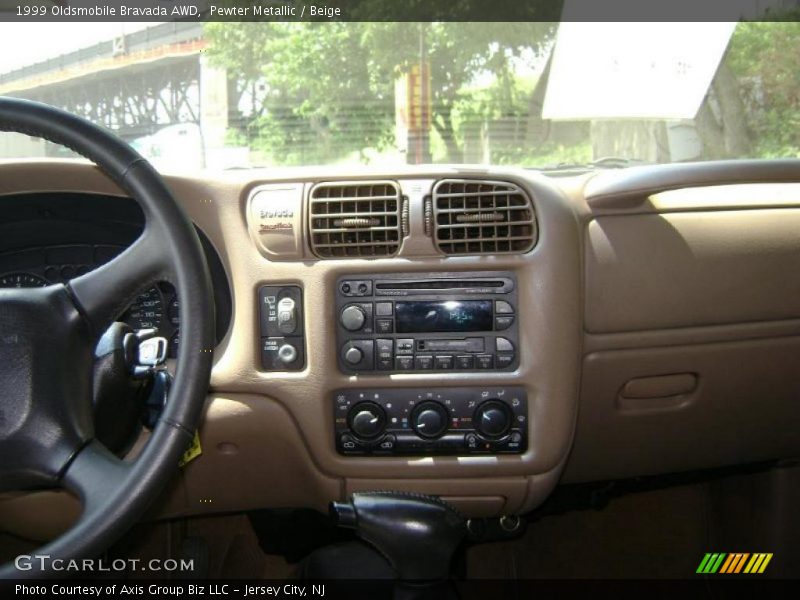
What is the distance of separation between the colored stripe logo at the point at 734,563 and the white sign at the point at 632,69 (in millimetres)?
1435

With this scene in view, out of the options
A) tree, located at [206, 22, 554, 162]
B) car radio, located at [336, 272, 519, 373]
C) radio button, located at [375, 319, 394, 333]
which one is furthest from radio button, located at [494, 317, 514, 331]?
tree, located at [206, 22, 554, 162]

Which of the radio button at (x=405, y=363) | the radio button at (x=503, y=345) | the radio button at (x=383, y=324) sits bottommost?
the radio button at (x=405, y=363)

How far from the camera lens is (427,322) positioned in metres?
1.94

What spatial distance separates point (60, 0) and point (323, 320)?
0.97 meters

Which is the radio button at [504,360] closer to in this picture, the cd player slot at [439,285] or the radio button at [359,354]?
the cd player slot at [439,285]

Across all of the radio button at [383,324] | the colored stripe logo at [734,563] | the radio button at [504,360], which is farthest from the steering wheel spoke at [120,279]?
the colored stripe logo at [734,563]

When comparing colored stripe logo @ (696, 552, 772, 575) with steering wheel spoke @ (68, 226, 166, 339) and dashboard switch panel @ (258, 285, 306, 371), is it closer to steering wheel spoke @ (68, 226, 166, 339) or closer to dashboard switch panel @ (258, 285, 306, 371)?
dashboard switch panel @ (258, 285, 306, 371)

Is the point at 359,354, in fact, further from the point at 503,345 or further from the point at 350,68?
the point at 350,68

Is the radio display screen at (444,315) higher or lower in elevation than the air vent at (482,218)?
lower

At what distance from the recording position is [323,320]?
1.94 metres

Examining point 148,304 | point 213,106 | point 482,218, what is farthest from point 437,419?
point 213,106

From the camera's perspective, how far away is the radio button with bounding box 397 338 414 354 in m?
1.95

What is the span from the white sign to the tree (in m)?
0.13

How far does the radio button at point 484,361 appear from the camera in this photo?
195 centimetres
